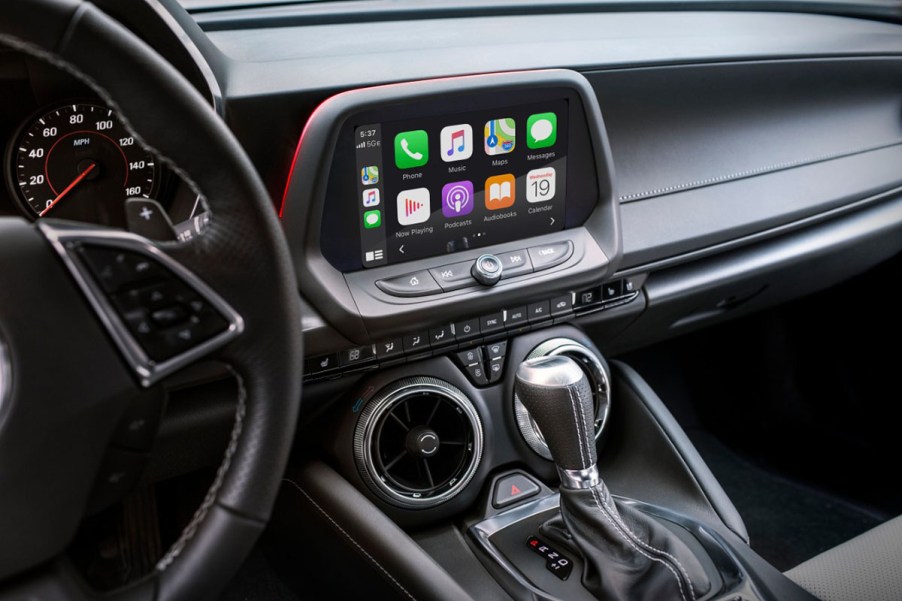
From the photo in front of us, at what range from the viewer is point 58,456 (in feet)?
2.42

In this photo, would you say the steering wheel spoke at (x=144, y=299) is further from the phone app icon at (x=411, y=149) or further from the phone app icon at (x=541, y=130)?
the phone app icon at (x=541, y=130)

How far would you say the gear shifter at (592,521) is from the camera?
116 cm

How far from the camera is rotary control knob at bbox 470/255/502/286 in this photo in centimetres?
127

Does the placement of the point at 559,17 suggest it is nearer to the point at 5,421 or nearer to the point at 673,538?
the point at 673,538

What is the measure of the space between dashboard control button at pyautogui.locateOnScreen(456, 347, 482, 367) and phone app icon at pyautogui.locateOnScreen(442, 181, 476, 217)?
0.21 meters

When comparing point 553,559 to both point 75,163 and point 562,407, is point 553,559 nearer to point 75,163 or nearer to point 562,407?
point 562,407

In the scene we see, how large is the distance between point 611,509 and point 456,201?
47 cm

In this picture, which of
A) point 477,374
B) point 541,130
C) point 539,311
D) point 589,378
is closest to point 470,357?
point 477,374

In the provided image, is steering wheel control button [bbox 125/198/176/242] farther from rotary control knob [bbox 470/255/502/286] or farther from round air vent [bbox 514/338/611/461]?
round air vent [bbox 514/338/611/461]

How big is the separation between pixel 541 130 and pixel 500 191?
0.11m

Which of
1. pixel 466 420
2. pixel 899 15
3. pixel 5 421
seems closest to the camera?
pixel 5 421

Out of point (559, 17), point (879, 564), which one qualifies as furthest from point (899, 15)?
point (879, 564)

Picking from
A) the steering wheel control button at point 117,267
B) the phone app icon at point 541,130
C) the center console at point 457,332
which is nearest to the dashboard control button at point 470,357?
the center console at point 457,332

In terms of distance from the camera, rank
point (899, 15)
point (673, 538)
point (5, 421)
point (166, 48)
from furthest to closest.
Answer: point (899, 15) < point (673, 538) < point (166, 48) < point (5, 421)
